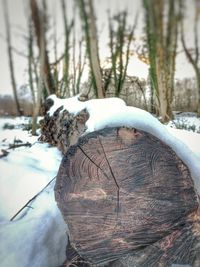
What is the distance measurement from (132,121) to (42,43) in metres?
0.62

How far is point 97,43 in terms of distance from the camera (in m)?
1.75

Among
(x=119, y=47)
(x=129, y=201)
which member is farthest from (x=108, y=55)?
(x=129, y=201)

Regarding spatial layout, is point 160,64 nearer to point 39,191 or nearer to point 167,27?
point 167,27

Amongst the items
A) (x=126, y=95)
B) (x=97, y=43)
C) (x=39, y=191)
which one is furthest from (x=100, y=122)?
(x=39, y=191)

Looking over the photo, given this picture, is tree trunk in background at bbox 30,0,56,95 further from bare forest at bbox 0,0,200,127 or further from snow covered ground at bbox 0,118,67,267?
snow covered ground at bbox 0,118,67,267

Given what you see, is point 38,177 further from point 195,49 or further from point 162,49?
point 195,49

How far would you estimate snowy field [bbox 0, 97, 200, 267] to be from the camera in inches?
65.8

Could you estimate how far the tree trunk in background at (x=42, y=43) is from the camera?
1793 mm

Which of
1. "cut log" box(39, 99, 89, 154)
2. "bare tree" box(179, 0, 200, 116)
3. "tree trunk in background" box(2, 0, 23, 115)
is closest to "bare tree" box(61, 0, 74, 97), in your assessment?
"cut log" box(39, 99, 89, 154)

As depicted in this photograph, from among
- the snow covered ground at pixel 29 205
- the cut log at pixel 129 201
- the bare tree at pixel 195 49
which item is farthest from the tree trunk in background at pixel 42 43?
the bare tree at pixel 195 49

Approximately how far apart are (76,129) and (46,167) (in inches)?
10.4

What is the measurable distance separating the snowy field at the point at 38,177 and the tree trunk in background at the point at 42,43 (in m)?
0.12

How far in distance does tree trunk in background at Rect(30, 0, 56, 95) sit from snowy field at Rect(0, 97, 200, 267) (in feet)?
0.39

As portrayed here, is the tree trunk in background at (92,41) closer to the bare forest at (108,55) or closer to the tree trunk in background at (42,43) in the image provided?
the bare forest at (108,55)
